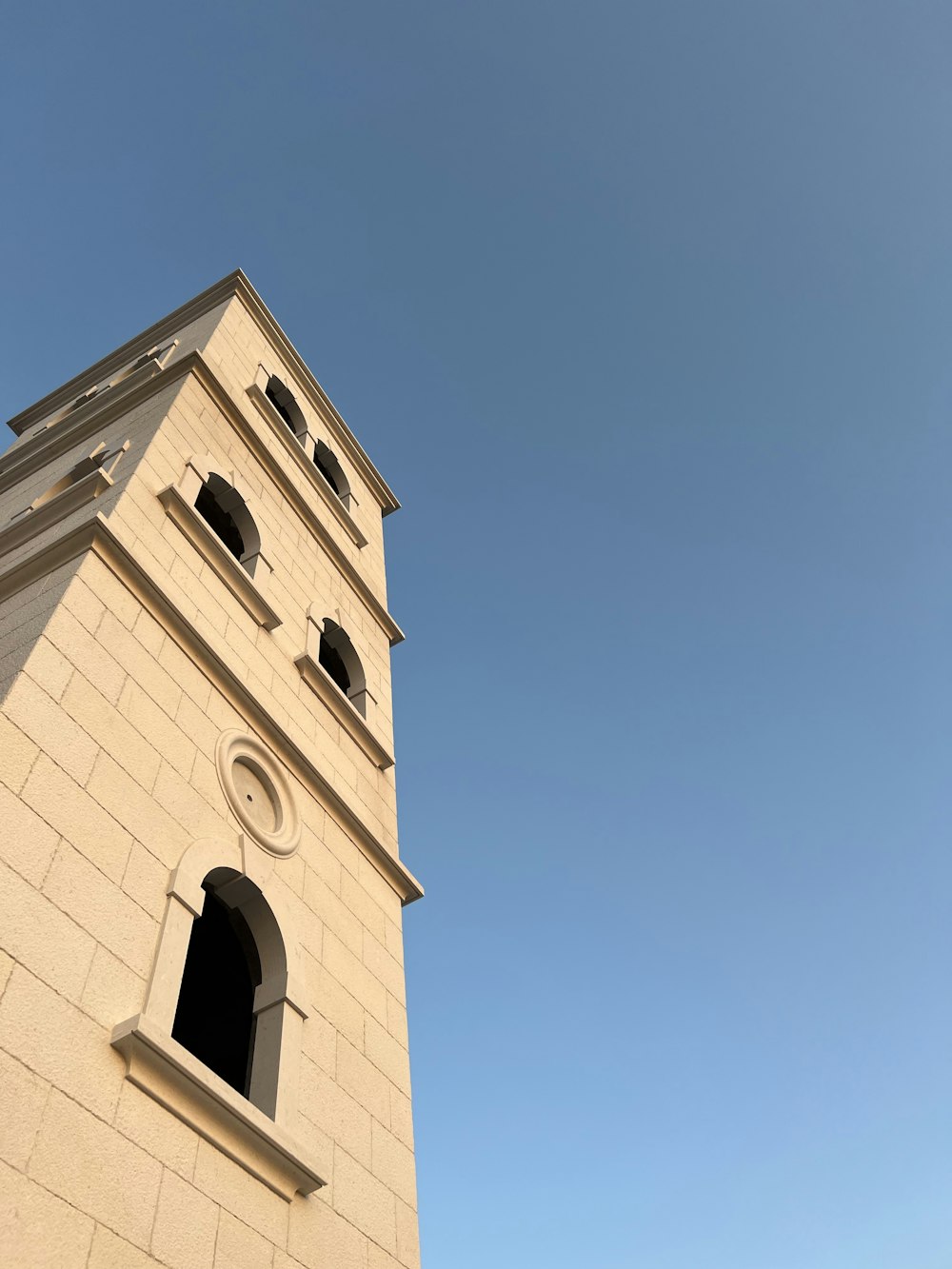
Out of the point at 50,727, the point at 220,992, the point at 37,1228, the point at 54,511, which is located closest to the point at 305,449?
the point at 54,511

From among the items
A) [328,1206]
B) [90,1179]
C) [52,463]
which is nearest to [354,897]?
[328,1206]

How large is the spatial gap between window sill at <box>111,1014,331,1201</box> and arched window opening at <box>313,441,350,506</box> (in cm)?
1455

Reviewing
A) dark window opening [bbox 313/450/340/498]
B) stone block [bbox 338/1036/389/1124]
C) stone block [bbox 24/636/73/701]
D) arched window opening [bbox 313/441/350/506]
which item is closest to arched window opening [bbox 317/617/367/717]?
arched window opening [bbox 313/441/350/506]

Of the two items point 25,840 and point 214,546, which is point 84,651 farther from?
point 214,546

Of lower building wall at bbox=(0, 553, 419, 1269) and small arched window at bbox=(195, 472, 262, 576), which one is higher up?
small arched window at bbox=(195, 472, 262, 576)

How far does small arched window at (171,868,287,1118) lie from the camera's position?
29.0 feet

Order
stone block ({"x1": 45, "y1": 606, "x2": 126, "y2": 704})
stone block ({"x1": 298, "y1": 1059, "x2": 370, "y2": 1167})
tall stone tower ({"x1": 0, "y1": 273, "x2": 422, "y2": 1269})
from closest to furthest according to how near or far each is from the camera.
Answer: tall stone tower ({"x1": 0, "y1": 273, "x2": 422, "y2": 1269}), stone block ({"x1": 45, "y1": 606, "x2": 126, "y2": 704}), stone block ({"x1": 298, "y1": 1059, "x2": 370, "y2": 1167})

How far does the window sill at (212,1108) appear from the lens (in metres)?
6.91

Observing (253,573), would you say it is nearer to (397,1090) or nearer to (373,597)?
(373,597)

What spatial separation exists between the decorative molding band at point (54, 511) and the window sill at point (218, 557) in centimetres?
64

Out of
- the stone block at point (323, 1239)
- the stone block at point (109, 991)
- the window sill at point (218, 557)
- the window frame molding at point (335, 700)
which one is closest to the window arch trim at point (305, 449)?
the window frame molding at point (335, 700)

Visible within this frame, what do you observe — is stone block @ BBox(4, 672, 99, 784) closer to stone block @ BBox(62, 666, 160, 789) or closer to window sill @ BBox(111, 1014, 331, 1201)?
stone block @ BBox(62, 666, 160, 789)

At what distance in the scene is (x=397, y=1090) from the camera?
10.4 m

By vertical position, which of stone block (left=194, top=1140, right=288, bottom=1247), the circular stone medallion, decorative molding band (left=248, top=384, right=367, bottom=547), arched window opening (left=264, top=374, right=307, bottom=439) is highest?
arched window opening (left=264, top=374, right=307, bottom=439)
